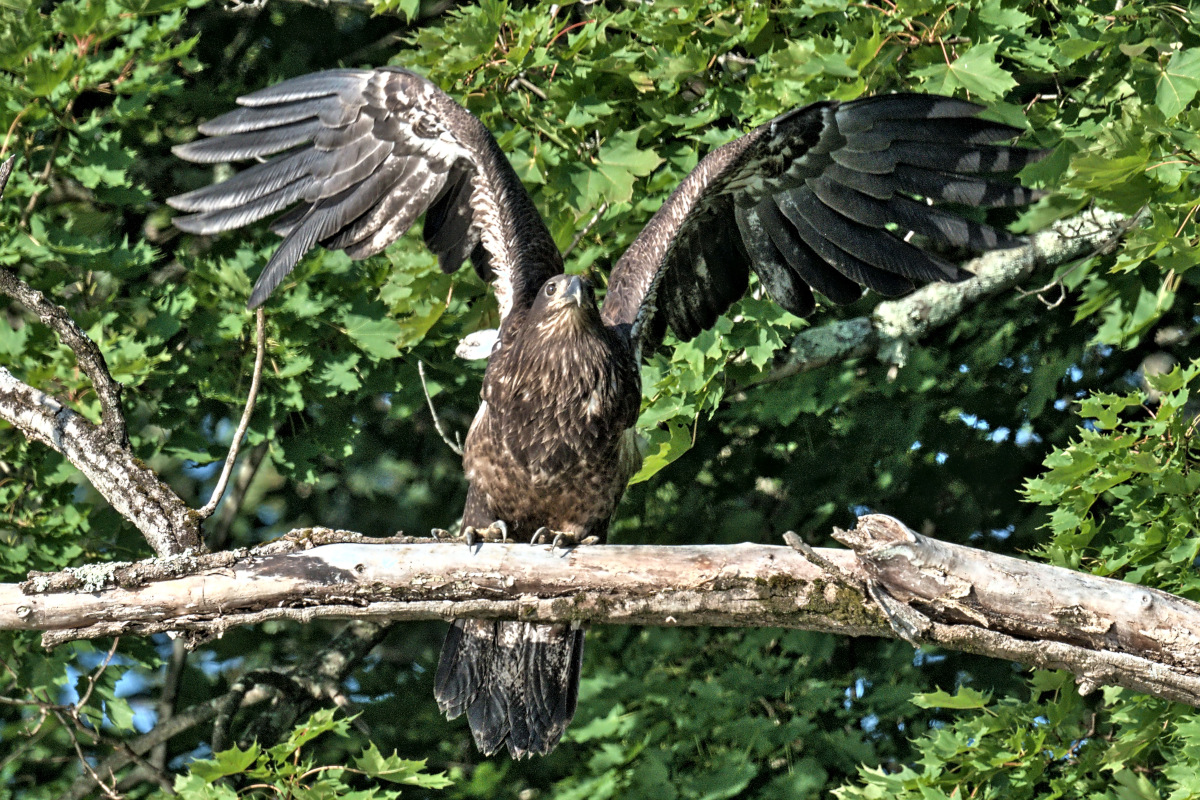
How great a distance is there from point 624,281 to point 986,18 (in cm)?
139

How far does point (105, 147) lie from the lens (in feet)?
15.4

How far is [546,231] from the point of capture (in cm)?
427

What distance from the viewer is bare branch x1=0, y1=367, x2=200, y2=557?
310 cm

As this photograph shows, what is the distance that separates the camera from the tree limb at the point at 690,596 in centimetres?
284

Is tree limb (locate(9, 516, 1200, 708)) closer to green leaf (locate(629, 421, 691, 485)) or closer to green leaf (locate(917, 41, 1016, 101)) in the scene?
green leaf (locate(629, 421, 691, 485))

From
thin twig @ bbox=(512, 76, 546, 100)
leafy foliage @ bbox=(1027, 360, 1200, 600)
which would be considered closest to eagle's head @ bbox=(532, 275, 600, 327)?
thin twig @ bbox=(512, 76, 546, 100)

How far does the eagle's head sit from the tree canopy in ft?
1.48

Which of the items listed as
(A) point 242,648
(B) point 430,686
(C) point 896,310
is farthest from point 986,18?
(A) point 242,648

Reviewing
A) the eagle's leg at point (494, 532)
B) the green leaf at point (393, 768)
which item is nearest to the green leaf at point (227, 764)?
the green leaf at point (393, 768)

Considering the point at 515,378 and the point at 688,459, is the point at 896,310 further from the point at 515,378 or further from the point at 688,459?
the point at 515,378

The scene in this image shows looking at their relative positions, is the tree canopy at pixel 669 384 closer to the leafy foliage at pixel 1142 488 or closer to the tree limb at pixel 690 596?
the leafy foliage at pixel 1142 488

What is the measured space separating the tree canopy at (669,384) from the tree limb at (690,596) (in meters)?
0.54

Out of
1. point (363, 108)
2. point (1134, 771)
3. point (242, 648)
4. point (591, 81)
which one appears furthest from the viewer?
point (242, 648)

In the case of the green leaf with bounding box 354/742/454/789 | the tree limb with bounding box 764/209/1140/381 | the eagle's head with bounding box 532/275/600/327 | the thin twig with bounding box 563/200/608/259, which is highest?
the eagle's head with bounding box 532/275/600/327
